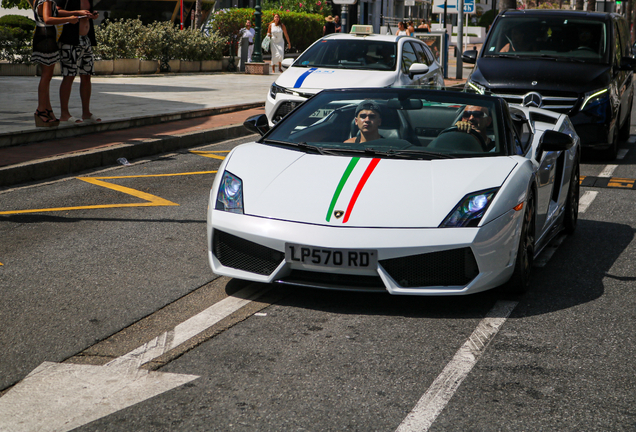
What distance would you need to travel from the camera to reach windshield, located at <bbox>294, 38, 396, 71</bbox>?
12.6 metres

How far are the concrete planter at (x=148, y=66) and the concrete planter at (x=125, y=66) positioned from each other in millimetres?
163

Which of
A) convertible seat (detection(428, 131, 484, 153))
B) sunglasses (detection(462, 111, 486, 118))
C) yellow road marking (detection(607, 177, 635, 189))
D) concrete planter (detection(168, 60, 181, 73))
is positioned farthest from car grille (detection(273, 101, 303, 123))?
concrete planter (detection(168, 60, 181, 73))

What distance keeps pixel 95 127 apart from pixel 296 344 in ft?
27.5

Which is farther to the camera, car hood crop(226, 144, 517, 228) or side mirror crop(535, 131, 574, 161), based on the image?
side mirror crop(535, 131, 574, 161)

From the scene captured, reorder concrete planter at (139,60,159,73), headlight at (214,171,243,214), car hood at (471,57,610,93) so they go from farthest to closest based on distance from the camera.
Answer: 1. concrete planter at (139,60,159,73)
2. car hood at (471,57,610,93)
3. headlight at (214,171,243,214)

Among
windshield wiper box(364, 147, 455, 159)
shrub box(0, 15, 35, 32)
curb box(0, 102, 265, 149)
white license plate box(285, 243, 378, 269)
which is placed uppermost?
shrub box(0, 15, 35, 32)

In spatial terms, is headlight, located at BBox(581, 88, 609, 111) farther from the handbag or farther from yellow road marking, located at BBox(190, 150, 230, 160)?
the handbag

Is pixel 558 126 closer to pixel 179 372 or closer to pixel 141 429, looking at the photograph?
pixel 179 372

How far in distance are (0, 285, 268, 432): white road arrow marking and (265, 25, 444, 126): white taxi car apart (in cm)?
781

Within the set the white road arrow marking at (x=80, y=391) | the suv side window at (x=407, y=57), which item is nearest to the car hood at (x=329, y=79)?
the suv side window at (x=407, y=57)

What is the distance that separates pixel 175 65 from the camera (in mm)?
24547

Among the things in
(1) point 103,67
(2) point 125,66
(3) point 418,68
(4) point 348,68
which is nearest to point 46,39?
(4) point 348,68

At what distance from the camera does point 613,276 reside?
5418 mm

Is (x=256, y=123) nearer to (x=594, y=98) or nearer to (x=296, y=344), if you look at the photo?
(x=296, y=344)
